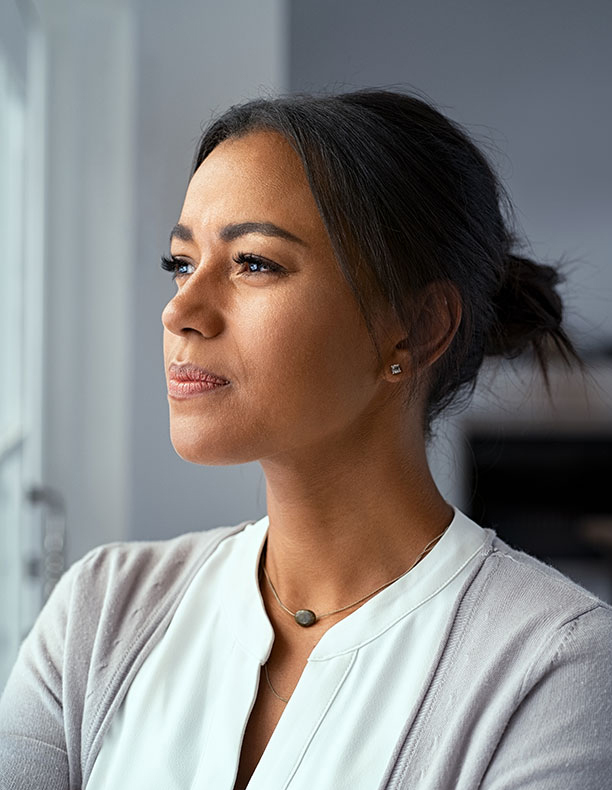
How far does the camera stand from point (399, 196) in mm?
1026

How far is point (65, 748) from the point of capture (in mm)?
1075

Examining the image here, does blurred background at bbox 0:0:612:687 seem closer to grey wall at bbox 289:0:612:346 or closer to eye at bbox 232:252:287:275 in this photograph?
eye at bbox 232:252:287:275

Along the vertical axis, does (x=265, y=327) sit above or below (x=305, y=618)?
above

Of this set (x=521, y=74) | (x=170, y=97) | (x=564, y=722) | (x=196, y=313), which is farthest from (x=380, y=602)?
(x=521, y=74)

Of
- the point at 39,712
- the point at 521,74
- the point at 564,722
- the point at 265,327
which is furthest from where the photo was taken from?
the point at 521,74

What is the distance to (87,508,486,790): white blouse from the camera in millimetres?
956

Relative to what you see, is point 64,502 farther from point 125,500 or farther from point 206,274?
point 206,274

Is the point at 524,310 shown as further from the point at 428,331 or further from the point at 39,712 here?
the point at 39,712

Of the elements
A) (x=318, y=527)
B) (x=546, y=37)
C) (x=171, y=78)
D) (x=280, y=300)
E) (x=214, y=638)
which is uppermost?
(x=546, y=37)

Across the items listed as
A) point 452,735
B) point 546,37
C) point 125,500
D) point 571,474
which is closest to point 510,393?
point 571,474

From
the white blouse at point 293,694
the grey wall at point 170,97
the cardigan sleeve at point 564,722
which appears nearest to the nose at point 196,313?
the white blouse at point 293,694

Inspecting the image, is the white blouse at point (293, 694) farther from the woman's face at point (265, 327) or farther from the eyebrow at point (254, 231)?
the eyebrow at point (254, 231)

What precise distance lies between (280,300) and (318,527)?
26 cm

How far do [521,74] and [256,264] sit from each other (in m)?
3.06
